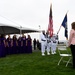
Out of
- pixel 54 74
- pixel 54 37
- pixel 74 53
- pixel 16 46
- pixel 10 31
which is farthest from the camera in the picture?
pixel 10 31

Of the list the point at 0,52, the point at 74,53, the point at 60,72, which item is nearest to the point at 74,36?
the point at 74,53

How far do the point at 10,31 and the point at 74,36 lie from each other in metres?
17.2

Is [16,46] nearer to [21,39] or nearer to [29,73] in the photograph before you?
[21,39]

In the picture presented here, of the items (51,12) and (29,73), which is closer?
(29,73)

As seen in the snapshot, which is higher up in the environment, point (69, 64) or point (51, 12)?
point (51, 12)

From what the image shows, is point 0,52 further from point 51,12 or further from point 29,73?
point 29,73

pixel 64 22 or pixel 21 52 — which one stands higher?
pixel 64 22

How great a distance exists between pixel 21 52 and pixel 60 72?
12.0 meters

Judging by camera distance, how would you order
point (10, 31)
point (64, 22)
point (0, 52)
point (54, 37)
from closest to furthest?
1. point (64, 22)
2. point (0, 52)
3. point (54, 37)
4. point (10, 31)

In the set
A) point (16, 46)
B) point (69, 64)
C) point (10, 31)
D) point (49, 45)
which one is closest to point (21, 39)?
point (16, 46)

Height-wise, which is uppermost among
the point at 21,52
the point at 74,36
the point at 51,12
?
the point at 51,12

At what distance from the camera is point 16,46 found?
20984 mm

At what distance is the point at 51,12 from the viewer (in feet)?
60.4

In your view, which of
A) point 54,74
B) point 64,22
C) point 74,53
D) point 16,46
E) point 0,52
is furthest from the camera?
point 16,46
